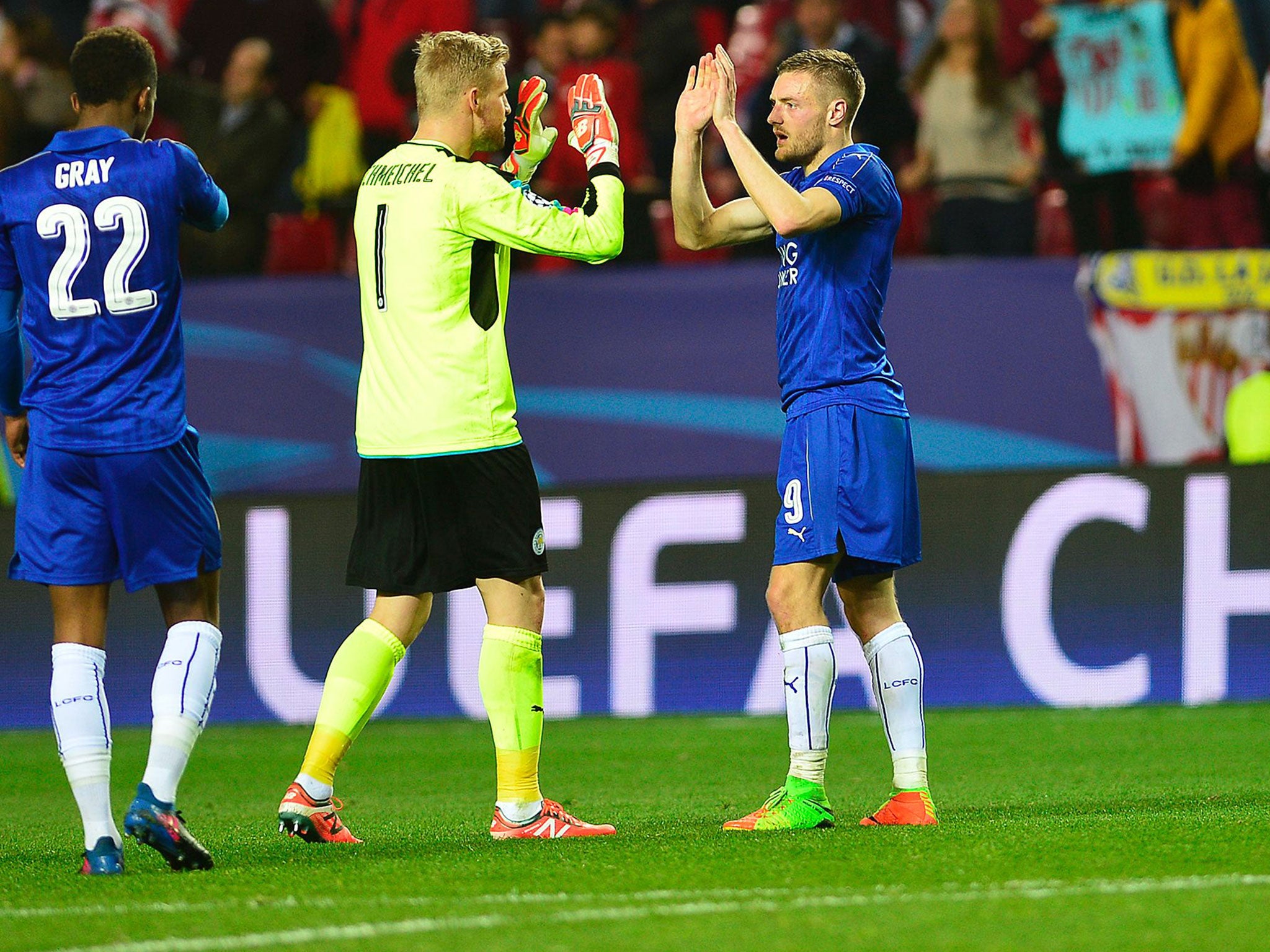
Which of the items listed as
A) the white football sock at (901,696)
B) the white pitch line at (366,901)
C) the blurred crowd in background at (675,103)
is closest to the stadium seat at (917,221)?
the blurred crowd in background at (675,103)

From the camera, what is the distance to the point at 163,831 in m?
4.50

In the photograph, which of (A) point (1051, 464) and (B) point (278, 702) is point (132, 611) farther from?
(A) point (1051, 464)

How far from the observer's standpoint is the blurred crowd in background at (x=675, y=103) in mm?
10320

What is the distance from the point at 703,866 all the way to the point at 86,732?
1.59 metres

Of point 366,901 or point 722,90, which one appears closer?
point 366,901

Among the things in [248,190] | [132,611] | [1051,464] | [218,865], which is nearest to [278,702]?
[132,611]

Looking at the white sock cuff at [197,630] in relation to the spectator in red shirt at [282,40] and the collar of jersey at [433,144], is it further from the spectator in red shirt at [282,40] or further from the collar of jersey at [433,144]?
the spectator in red shirt at [282,40]

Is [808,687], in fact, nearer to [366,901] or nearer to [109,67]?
[366,901]

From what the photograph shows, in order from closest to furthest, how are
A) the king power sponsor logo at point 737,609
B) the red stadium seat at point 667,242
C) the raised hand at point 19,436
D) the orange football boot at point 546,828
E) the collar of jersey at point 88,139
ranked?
the collar of jersey at point 88,139 → the raised hand at point 19,436 → the orange football boot at point 546,828 → the king power sponsor logo at point 737,609 → the red stadium seat at point 667,242

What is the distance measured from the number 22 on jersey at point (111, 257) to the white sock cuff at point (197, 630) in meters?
0.82

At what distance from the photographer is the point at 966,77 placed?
34.2ft

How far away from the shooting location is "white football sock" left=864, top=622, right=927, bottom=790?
5.29 meters

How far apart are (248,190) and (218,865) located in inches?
288

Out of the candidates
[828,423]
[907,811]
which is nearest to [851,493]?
[828,423]
